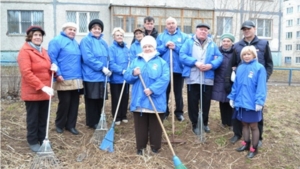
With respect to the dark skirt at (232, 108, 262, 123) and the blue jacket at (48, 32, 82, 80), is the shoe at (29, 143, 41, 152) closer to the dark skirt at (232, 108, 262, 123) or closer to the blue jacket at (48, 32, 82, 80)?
the blue jacket at (48, 32, 82, 80)

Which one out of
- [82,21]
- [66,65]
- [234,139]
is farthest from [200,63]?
[82,21]

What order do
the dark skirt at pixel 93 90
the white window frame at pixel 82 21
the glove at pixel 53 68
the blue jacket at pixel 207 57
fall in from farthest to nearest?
the white window frame at pixel 82 21 → the dark skirt at pixel 93 90 → the blue jacket at pixel 207 57 → the glove at pixel 53 68

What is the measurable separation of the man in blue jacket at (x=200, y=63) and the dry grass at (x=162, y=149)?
25.9 inches

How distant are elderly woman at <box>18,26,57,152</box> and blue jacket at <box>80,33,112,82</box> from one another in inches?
25.0

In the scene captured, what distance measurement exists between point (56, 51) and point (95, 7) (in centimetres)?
1362

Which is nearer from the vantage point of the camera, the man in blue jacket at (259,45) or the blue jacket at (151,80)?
the blue jacket at (151,80)

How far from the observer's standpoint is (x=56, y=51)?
14.1ft

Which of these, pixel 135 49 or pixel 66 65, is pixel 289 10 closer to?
pixel 135 49

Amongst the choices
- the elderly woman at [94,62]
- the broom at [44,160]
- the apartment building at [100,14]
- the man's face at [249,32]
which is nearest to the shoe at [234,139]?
the man's face at [249,32]

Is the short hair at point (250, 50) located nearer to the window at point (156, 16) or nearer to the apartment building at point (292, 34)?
the window at point (156, 16)

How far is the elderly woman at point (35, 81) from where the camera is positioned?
147 inches

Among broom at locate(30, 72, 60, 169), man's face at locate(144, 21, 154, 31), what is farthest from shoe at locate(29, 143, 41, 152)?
man's face at locate(144, 21, 154, 31)

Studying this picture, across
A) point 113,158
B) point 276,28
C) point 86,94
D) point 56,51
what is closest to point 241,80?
point 113,158

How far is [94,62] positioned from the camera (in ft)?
14.8
